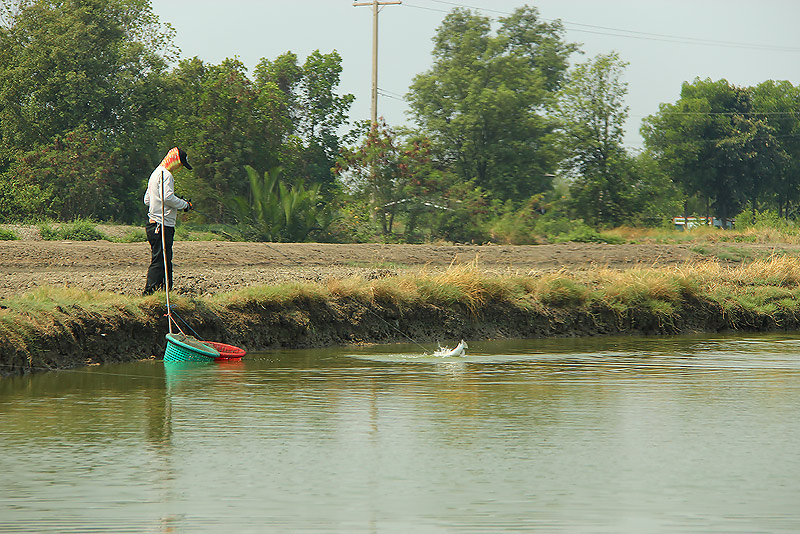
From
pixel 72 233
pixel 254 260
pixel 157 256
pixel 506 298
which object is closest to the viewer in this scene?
pixel 157 256

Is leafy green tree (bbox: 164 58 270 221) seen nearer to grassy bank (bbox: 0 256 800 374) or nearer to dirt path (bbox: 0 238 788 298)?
dirt path (bbox: 0 238 788 298)

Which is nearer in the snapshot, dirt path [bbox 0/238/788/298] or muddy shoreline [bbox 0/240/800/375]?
muddy shoreline [bbox 0/240/800/375]

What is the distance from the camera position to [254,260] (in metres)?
21.1

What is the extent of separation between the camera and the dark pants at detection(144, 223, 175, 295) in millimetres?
14195

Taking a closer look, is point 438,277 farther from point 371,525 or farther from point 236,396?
point 371,525

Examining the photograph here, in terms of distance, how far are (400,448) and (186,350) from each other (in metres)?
4.94

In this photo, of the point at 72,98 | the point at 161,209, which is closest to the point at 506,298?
the point at 161,209

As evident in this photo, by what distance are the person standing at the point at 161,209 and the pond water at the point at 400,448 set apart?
4.61 ft

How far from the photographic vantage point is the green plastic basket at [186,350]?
12.9m

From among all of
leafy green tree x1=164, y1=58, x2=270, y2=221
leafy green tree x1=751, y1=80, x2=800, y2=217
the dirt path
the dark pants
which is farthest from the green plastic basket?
leafy green tree x1=751, y1=80, x2=800, y2=217

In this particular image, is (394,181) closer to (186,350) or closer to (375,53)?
(375,53)

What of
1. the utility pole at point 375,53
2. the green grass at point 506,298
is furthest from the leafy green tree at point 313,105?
the green grass at point 506,298

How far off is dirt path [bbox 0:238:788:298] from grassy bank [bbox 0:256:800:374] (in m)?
1.16

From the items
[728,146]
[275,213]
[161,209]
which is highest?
[728,146]
